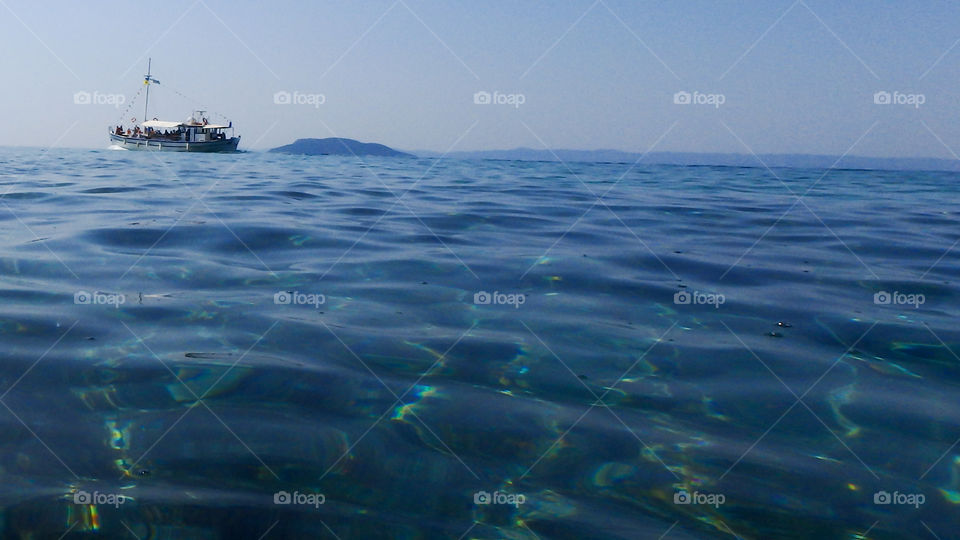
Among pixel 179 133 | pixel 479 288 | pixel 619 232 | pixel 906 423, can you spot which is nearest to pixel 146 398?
pixel 479 288

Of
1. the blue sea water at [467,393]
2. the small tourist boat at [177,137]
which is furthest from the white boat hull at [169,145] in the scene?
the blue sea water at [467,393]

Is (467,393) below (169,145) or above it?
below

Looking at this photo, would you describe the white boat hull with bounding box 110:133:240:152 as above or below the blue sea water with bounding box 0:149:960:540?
above

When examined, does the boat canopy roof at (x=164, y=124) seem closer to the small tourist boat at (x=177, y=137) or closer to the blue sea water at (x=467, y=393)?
the small tourist boat at (x=177, y=137)

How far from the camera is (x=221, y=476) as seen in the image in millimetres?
2537

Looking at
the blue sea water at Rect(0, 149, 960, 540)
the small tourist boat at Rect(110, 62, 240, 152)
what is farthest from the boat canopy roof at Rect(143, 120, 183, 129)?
the blue sea water at Rect(0, 149, 960, 540)

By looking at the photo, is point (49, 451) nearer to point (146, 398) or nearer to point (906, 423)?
point (146, 398)

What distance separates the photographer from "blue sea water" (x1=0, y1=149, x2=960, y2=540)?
2400mm

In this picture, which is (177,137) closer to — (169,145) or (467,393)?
(169,145)

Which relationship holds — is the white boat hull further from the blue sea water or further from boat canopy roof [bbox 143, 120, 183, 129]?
the blue sea water

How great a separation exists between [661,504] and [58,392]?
299 cm

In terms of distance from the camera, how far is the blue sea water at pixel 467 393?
2.40m

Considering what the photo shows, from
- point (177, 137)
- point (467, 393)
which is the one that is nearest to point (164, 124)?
point (177, 137)

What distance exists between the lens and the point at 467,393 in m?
3.44
